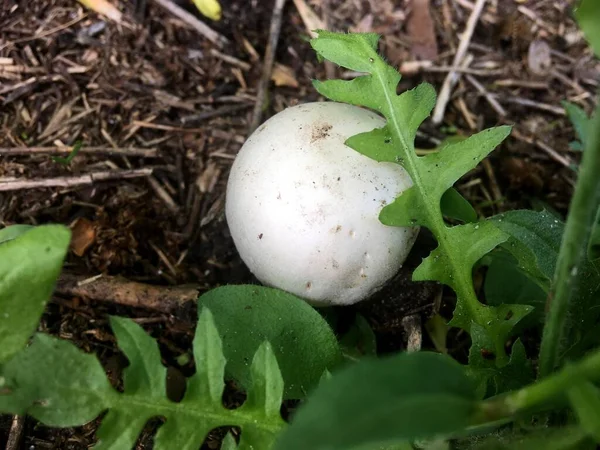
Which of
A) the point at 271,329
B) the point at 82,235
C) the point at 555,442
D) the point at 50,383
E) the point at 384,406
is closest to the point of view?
the point at 384,406

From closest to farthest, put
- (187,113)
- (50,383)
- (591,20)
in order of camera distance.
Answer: (591,20) < (50,383) < (187,113)

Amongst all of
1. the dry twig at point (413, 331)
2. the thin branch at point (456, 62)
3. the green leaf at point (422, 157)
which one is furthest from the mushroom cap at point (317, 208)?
the thin branch at point (456, 62)

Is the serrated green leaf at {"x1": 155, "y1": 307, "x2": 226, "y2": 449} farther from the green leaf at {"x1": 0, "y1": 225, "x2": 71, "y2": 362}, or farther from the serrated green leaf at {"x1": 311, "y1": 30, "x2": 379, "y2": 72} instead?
the serrated green leaf at {"x1": 311, "y1": 30, "x2": 379, "y2": 72}

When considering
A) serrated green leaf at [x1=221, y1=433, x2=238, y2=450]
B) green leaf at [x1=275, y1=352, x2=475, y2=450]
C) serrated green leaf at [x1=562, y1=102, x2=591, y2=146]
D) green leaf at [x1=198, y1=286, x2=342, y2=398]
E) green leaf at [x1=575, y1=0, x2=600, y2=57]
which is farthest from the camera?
serrated green leaf at [x1=562, y1=102, x2=591, y2=146]

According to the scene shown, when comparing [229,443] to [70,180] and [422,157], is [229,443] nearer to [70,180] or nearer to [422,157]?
[422,157]

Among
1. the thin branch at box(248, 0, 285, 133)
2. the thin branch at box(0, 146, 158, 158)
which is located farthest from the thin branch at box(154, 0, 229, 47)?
the thin branch at box(0, 146, 158, 158)

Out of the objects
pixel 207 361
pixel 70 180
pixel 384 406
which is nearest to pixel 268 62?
pixel 70 180
